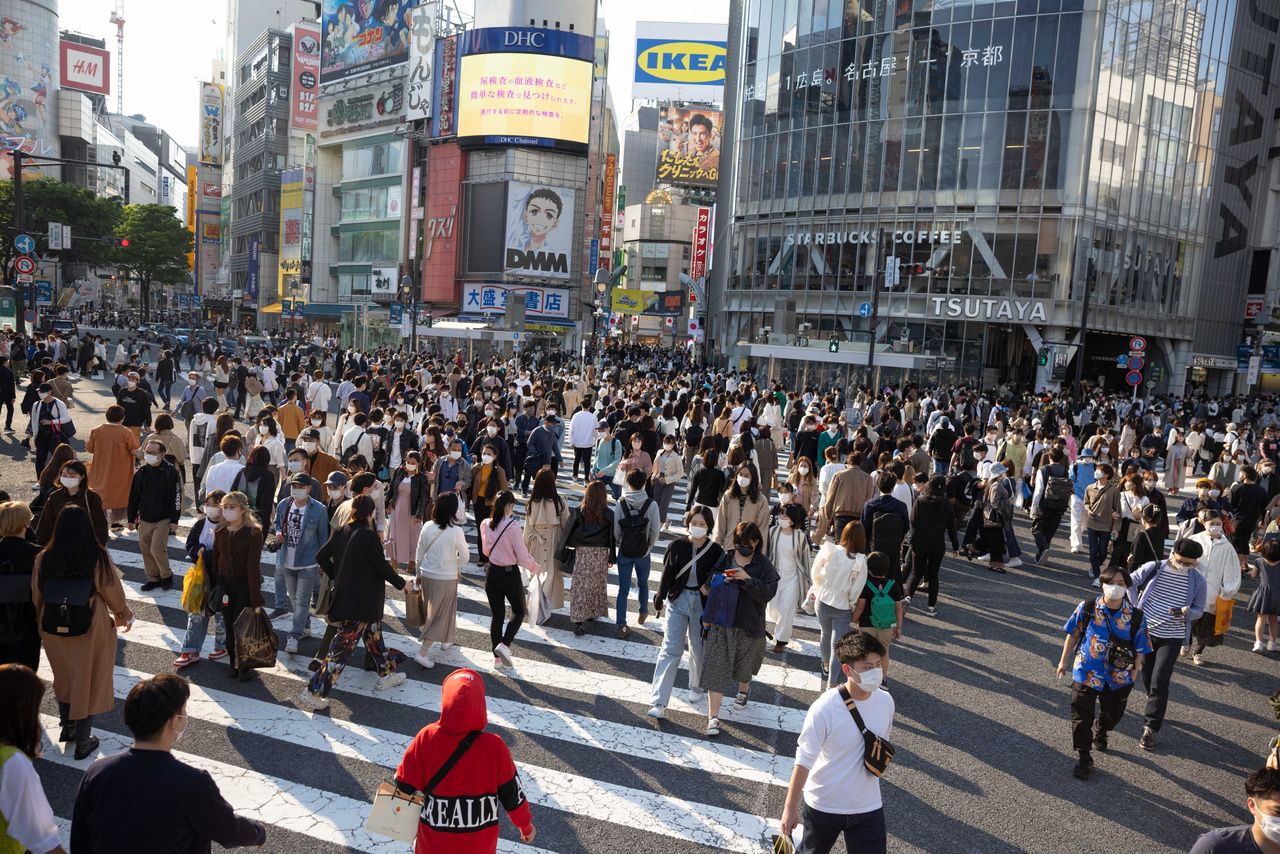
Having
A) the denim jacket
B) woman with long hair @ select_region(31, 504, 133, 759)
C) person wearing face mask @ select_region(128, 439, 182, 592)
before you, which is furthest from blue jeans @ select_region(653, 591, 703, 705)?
person wearing face mask @ select_region(128, 439, 182, 592)

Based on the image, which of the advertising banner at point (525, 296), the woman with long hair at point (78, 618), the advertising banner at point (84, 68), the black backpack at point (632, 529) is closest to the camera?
the woman with long hair at point (78, 618)

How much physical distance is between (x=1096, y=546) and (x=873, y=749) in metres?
9.62

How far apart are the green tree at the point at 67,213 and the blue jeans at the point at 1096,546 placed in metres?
60.3

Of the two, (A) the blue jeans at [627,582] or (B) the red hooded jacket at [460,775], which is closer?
(B) the red hooded jacket at [460,775]

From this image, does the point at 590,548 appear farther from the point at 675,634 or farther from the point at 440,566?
the point at 675,634

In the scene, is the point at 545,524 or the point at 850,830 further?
the point at 545,524

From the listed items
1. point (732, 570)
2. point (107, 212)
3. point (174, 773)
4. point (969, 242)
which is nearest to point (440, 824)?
point (174, 773)

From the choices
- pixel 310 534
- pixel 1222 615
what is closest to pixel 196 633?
pixel 310 534

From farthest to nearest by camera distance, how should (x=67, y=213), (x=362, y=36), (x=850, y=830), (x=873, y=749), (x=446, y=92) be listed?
(x=362, y=36) → (x=446, y=92) → (x=67, y=213) → (x=850, y=830) → (x=873, y=749)

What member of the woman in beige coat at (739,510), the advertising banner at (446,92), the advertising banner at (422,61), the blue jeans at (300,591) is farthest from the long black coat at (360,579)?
the advertising banner at (422,61)

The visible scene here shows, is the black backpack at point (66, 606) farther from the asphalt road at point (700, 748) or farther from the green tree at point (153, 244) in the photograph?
the green tree at point (153, 244)

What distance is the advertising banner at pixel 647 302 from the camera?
271 feet

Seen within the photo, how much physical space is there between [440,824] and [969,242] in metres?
44.6

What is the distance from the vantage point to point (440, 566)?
7809mm
